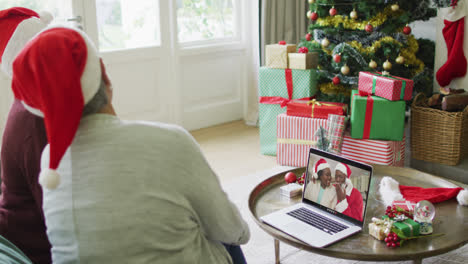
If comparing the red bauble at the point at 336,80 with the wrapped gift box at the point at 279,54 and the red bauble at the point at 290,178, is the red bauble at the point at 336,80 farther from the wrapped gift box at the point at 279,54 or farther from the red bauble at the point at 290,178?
the red bauble at the point at 290,178

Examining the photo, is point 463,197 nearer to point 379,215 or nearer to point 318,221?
point 379,215

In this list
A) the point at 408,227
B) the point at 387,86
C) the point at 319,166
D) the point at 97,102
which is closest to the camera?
the point at 97,102

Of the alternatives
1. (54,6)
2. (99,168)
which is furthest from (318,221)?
(54,6)

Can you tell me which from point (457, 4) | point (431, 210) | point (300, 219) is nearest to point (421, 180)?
point (431, 210)

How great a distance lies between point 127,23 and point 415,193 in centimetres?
276

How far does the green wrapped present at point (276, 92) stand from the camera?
362 cm

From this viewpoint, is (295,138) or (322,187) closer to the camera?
(322,187)

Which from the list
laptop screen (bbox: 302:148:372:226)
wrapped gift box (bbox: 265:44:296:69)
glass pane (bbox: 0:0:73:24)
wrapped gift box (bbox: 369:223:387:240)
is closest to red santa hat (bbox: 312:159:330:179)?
laptop screen (bbox: 302:148:372:226)

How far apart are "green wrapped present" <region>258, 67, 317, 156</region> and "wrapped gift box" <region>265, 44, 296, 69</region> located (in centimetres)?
4

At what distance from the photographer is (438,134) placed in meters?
3.15

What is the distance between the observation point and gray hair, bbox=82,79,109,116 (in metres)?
1.15

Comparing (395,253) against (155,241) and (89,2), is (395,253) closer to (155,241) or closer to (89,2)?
(155,241)

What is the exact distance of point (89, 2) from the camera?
3.72 meters

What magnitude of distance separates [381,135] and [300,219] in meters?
1.41
